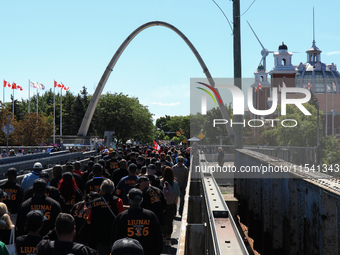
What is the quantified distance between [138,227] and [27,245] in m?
1.38

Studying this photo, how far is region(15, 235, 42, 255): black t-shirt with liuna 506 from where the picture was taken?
16.4ft

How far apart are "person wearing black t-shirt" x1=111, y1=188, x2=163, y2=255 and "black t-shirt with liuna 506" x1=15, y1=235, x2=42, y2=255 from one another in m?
1.06

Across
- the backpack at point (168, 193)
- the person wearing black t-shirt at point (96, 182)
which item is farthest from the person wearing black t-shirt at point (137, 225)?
the backpack at point (168, 193)

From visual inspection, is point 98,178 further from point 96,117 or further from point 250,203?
point 96,117

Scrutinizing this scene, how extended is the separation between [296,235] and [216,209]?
11.7 feet

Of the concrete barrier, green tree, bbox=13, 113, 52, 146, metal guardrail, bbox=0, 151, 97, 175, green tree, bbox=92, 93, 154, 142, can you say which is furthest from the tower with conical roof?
the concrete barrier

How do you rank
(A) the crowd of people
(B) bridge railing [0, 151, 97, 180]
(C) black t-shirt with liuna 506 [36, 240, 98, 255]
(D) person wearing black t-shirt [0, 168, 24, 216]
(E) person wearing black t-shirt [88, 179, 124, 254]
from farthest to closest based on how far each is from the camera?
(B) bridge railing [0, 151, 97, 180], (D) person wearing black t-shirt [0, 168, 24, 216], (E) person wearing black t-shirt [88, 179, 124, 254], (A) the crowd of people, (C) black t-shirt with liuna 506 [36, 240, 98, 255]

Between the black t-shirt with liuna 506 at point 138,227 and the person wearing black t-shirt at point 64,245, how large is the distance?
4.14 ft

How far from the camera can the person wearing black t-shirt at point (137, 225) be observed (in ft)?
18.8

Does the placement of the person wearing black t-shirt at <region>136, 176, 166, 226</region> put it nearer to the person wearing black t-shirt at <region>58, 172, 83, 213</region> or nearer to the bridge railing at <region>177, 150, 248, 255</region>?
the bridge railing at <region>177, 150, 248, 255</region>

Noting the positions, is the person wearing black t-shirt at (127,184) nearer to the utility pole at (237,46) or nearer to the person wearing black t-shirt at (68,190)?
the person wearing black t-shirt at (68,190)

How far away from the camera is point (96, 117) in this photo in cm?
8312

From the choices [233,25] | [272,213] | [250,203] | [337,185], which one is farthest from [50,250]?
[233,25]

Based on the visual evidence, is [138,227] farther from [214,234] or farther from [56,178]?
[56,178]
